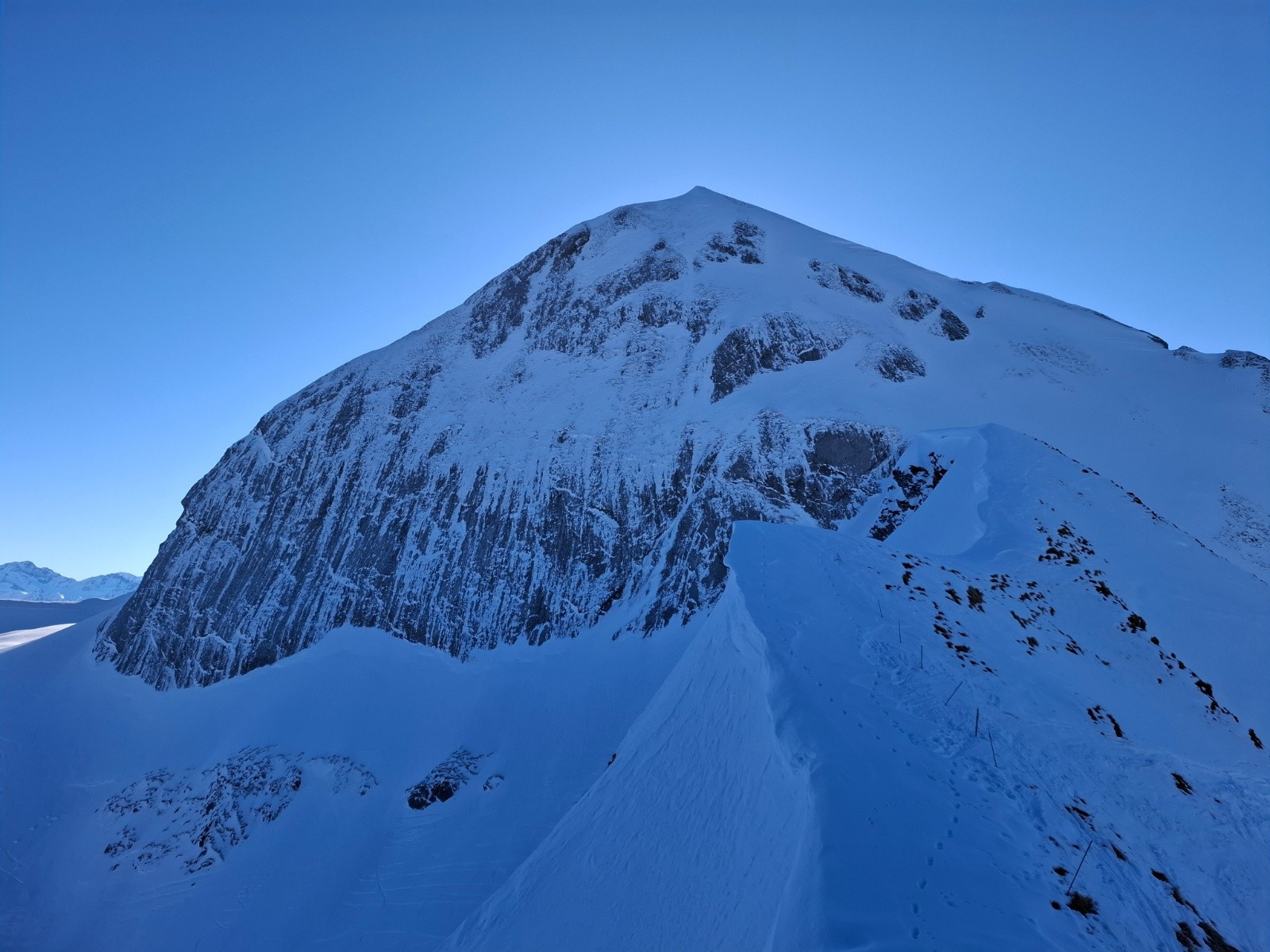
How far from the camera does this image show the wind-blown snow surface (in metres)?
6.82

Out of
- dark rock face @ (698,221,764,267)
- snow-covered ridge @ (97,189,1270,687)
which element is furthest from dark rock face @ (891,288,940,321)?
dark rock face @ (698,221,764,267)

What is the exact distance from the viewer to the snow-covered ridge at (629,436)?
3141cm

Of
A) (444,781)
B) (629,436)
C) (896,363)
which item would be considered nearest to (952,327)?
(896,363)

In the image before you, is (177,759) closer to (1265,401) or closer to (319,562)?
(319,562)

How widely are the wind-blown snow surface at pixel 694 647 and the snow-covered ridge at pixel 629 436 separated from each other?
10.1 inches

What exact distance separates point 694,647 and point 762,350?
28377 mm

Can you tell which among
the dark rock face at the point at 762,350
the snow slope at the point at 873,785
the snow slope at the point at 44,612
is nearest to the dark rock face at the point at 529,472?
the dark rock face at the point at 762,350

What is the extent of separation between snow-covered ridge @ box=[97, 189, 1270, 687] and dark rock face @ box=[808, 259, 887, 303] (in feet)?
0.69

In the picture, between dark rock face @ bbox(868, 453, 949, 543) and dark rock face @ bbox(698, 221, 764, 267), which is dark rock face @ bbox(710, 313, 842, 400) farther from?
dark rock face @ bbox(868, 453, 949, 543)

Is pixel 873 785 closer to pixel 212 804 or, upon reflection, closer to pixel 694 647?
pixel 694 647

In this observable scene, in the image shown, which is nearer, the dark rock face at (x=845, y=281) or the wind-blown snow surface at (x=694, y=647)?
the wind-blown snow surface at (x=694, y=647)

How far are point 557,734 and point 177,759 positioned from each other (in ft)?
71.5

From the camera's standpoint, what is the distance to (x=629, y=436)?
120ft

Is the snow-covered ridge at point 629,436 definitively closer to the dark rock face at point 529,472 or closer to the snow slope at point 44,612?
the dark rock face at point 529,472
